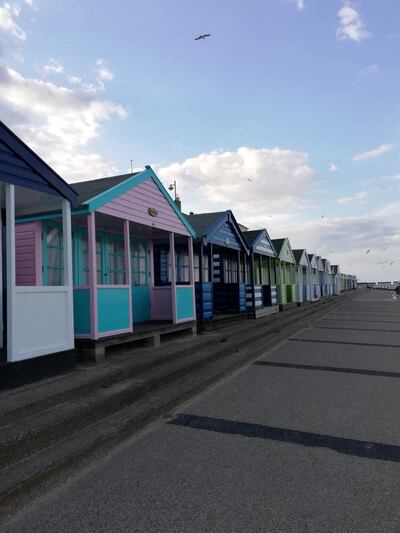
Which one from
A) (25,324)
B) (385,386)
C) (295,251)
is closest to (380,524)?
(385,386)

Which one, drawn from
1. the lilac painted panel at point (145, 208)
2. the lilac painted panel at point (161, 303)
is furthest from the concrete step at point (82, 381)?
the lilac painted panel at point (145, 208)

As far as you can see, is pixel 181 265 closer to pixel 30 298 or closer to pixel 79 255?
pixel 79 255

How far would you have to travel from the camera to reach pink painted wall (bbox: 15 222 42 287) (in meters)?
7.18

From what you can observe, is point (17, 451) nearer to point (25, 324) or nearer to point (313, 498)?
point (25, 324)

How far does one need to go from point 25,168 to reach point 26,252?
244cm

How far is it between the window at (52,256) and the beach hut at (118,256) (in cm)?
2

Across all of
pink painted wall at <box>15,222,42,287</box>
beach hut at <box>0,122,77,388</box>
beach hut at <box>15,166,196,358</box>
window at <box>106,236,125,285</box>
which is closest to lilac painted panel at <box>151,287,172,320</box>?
beach hut at <box>15,166,196,358</box>

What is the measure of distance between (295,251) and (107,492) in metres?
23.5

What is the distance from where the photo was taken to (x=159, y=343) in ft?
27.3

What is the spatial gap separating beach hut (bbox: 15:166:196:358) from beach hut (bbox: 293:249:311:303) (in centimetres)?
1460

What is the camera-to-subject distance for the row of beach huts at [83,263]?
506 cm

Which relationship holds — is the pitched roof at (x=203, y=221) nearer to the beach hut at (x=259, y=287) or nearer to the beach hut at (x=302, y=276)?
the beach hut at (x=259, y=287)

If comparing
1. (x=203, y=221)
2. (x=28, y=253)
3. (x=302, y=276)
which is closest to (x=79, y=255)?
(x=28, y=253)

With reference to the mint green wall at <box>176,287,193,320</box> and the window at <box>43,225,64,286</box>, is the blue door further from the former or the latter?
the window at <box>43,225,64,286</box>
